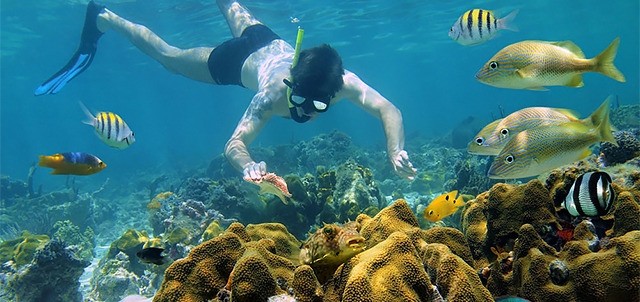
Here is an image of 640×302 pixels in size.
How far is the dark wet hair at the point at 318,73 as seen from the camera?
578cm

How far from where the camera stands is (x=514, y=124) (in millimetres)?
3395

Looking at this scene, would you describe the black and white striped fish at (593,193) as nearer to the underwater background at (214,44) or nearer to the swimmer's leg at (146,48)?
the underwater background at (214,44)

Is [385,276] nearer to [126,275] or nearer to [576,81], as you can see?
[576,81]

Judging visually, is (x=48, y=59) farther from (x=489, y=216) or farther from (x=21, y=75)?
(x=489, y=216)

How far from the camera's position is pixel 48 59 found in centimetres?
4191

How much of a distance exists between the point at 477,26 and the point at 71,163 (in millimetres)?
5120

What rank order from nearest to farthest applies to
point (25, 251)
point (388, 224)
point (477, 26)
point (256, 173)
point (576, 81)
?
point (388, 224) < point (576, 81) < point (477, 26) < point (256, 173) < point (25, 251)

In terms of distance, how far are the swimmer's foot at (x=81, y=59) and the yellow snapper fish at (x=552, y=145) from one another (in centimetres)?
851

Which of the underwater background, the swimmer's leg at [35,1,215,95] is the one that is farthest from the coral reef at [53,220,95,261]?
the swimmer's leg at [35,1,215,95]

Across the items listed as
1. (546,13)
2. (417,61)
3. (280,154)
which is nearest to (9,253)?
(280,154)

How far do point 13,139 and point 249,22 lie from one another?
15830 cm

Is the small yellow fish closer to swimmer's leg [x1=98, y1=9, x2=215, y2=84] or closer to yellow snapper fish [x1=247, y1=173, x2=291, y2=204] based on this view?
yellow snapper fish [x1=247, y1=173, x2=291, y2=204]

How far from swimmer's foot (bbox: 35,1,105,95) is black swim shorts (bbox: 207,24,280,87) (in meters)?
3.16

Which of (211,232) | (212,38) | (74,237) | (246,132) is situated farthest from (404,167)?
(212,38)
